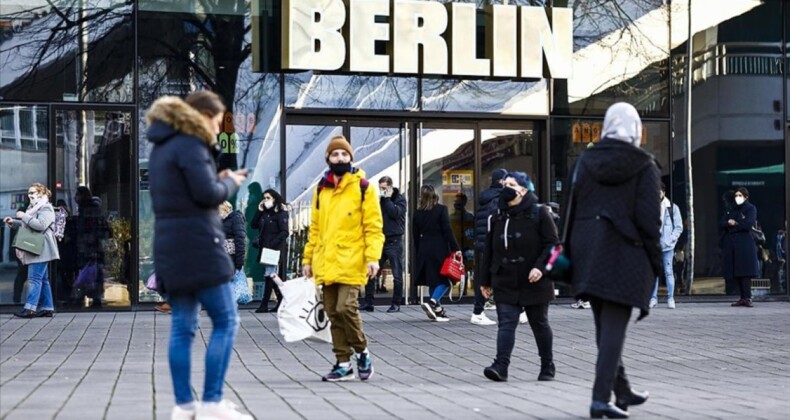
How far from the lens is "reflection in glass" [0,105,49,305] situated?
62.2ft

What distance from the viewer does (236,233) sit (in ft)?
61.3

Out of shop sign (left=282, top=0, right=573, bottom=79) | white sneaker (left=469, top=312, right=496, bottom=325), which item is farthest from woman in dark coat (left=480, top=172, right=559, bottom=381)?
shop sign (left=282, top=0, right=573, bottom=79)

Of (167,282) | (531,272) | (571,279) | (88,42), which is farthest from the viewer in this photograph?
(88,42)

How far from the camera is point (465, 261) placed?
20906 millimetres

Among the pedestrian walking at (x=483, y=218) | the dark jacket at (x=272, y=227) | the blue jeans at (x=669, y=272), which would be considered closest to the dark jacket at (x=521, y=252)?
the pedestrian walking at (x=483, y=218)

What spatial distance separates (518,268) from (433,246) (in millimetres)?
6954

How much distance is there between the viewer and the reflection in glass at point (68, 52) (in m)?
19.1

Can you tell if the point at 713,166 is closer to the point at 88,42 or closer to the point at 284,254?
the point at 284,254

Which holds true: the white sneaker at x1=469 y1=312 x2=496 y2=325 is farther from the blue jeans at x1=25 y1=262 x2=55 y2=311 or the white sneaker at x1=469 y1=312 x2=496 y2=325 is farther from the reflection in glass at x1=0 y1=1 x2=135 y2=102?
the reflection in glass at x1=0 y1=1 x2=135 y2=102

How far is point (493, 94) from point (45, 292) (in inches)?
287

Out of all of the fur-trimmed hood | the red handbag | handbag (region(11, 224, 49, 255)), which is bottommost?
the red handbag

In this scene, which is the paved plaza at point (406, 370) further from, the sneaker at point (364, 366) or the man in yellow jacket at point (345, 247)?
the man in yellow jacket at point (345, 247)

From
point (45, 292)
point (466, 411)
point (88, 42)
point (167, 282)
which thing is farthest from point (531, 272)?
point (88, 42)

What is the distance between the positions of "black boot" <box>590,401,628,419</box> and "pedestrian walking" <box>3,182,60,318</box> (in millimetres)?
11231
